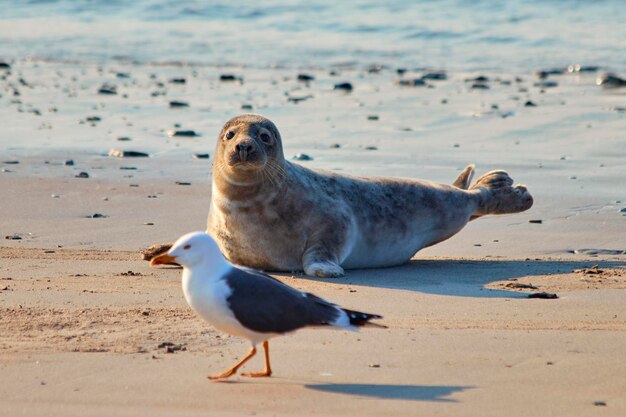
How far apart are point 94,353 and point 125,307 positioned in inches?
37.6

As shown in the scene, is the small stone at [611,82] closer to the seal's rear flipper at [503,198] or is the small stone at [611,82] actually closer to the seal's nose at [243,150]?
the seal's rear flipper at [503,198]

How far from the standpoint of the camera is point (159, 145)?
1237 cm

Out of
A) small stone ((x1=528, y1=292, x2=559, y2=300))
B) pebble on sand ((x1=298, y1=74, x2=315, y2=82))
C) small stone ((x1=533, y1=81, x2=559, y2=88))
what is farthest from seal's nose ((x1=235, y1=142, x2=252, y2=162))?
pebble on sand ((x1=298, y1=74, x2=315, y2=82))

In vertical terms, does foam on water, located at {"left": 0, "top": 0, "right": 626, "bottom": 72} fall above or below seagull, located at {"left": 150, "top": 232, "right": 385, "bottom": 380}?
above

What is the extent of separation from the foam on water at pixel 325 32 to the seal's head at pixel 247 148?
38.8 ft

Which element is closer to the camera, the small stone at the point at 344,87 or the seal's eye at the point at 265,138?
the seal's eye at the point at 265,138

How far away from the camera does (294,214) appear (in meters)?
7.82

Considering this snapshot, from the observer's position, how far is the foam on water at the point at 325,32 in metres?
20.9

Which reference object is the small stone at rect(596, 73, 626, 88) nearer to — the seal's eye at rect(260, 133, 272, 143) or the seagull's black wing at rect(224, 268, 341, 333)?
the seal's eye at rect(260, 133, 272, 143)

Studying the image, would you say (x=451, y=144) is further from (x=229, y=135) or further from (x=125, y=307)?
(x=125, y=307)

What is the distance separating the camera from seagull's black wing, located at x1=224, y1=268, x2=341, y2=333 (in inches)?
181

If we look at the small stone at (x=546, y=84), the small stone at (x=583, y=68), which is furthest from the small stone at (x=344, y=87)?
the small stone at (x=583, y=68)

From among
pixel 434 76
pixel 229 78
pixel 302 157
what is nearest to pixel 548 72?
pixel 434 76

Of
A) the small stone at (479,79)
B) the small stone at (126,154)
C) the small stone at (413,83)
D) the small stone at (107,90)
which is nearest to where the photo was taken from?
the small stone at (126,154)
